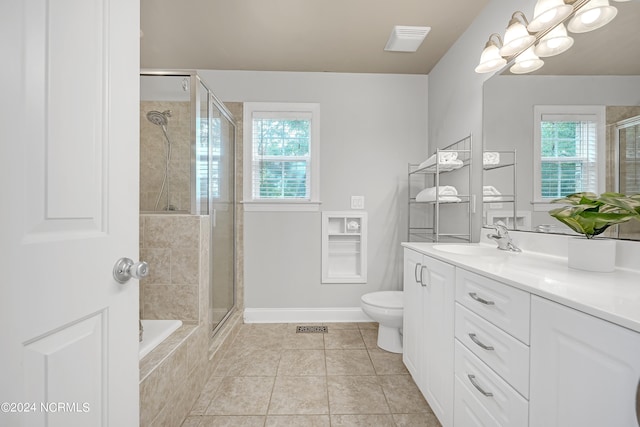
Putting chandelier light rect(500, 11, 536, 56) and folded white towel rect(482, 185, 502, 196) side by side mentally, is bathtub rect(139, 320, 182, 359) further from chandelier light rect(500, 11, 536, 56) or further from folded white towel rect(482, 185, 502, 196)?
chandelier light rect(500, 11, 536, 56)

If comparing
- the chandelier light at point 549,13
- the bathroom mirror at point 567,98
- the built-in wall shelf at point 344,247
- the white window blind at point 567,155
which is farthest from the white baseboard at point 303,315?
the chandelier light at point 549,13

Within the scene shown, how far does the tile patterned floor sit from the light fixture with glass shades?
6.38 feet

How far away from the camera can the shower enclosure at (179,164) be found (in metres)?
1.67

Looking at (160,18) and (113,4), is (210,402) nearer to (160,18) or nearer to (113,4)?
(113,4)

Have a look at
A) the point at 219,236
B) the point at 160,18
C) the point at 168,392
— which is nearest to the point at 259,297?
the point at 219,236

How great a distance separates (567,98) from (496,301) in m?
1.06

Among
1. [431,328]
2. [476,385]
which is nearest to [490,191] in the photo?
[431,328]

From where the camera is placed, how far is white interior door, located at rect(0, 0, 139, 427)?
480 millimetres

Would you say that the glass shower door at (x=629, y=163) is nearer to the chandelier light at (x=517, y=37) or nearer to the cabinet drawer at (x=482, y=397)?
the chandelier light at (x=517, y=37)

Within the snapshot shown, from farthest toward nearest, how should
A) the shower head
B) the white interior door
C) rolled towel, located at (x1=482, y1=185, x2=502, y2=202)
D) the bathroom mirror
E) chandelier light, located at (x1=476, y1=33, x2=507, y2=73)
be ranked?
the shower head < rolled towel, located at (x1=482, y1=185, x2=502, y2=202) < chandelier light, located at (x1=476, y1=33, x2=507, y2=73) < the bathroom mirror < the white interior door

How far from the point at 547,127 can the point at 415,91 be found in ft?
5.35

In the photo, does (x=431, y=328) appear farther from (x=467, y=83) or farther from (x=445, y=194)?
(x=467, y=83)

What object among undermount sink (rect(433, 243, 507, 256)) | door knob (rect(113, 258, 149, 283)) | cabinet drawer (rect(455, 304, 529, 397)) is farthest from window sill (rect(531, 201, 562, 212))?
door knob (rect(113, 258, 149, 283))

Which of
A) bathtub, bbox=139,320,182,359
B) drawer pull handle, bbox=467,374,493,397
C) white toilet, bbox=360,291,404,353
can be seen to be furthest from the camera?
white toilet, bbox=360,291,404,353
